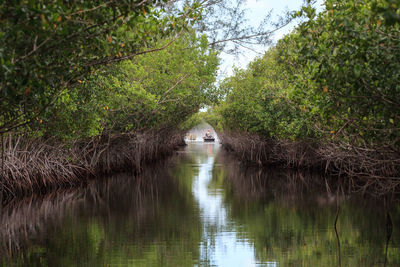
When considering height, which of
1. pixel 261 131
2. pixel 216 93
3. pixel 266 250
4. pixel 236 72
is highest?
pixel 236 72

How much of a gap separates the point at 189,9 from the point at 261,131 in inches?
745

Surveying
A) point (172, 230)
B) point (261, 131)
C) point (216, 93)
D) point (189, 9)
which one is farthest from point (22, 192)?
point (261, 131)

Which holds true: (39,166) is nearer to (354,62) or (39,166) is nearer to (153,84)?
(153,84)

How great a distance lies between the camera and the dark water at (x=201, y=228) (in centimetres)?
680

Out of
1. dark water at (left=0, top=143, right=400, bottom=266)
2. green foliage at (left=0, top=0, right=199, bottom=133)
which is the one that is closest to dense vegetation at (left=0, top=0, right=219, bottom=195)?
green foliage at (left=0, top=0, right=199, bottom=133)

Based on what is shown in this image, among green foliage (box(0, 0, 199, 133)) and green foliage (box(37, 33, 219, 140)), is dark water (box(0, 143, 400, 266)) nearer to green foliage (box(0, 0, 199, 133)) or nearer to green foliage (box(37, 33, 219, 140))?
green foliage (box(37, 33, 219, 140))

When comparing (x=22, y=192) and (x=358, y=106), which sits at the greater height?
(x=358, y=106)

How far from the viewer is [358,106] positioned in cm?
621

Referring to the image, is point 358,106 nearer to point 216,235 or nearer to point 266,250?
point 266,250

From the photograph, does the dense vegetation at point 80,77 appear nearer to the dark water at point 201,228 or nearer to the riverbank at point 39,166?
the riverbank at point 39,166

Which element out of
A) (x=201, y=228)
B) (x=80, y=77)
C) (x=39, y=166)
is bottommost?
(x=201, y=228)

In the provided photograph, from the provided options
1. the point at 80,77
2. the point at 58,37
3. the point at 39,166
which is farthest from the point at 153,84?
the point at 58,37

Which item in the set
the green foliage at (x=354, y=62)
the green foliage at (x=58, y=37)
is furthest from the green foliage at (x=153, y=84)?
the green foliage at (x=354, y=62)

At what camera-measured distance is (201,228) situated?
29.7 ft
